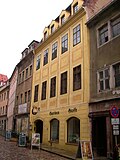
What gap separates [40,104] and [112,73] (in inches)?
440

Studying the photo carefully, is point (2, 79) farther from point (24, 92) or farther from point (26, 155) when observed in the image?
point (26, 155)

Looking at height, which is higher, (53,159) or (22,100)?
(22,100)

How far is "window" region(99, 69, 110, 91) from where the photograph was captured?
1498 cm

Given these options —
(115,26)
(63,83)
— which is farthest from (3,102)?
(115,26)

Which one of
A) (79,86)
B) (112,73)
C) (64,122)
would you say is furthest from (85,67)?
(64,122)

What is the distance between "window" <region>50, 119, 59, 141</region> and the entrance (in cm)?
543

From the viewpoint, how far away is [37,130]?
24.4 meters

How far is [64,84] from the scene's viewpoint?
20.0 metres

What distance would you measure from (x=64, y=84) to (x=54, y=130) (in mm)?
4398

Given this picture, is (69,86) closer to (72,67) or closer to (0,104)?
(72,67)

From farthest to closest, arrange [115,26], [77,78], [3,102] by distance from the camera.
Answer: [3,102]
[77,78]
[115,26]

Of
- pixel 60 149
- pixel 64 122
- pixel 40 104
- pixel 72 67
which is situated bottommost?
pixel 60 149

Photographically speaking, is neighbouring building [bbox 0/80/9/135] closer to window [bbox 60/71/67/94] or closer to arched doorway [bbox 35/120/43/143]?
arched doorway [bbox 35/120/43/143]

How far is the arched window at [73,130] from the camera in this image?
56.5 feet
